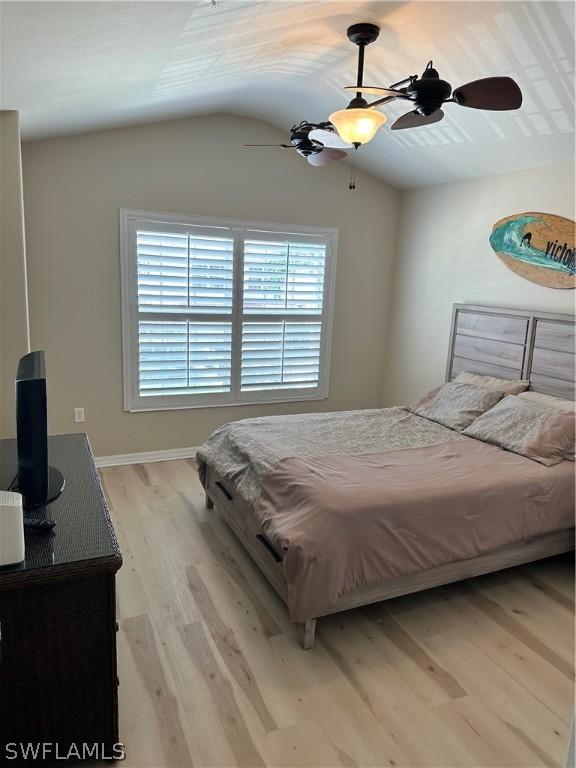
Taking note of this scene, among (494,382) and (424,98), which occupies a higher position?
(424,98)

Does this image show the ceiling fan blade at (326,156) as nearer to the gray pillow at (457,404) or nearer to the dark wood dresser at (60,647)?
the gray pillow at (457,404)

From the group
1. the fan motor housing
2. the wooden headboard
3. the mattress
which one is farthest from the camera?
the wooden headboard

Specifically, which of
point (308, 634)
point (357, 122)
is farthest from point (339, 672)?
point (357, 122)

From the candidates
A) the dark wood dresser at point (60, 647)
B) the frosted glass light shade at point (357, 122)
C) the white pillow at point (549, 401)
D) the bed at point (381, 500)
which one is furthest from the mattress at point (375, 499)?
the frosted glass light shade at point (357, 122)

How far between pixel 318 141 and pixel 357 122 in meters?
0.56

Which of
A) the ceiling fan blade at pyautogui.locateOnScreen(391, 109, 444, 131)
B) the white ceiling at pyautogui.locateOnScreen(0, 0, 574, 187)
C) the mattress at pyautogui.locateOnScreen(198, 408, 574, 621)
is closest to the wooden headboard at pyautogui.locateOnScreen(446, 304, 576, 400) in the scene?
the mattress at pyautogui.locateOnScreen(198, 408, 574, 621)

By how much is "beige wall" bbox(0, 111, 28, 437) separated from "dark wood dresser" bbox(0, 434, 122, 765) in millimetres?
1603

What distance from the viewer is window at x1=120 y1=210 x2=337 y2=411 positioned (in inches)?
171

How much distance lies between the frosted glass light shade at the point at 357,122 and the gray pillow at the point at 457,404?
2.11 metres

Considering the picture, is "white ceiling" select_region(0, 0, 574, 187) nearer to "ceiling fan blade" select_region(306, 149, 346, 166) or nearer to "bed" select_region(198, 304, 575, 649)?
"ceiling fan blade" select_region(306, 149, 346, 166)

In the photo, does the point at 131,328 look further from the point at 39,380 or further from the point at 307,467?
the point at 39,380

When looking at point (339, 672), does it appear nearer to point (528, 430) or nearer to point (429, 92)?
point (528, 430)

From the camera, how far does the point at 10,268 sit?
2.97 meters

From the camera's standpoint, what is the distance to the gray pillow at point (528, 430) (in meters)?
3.14
